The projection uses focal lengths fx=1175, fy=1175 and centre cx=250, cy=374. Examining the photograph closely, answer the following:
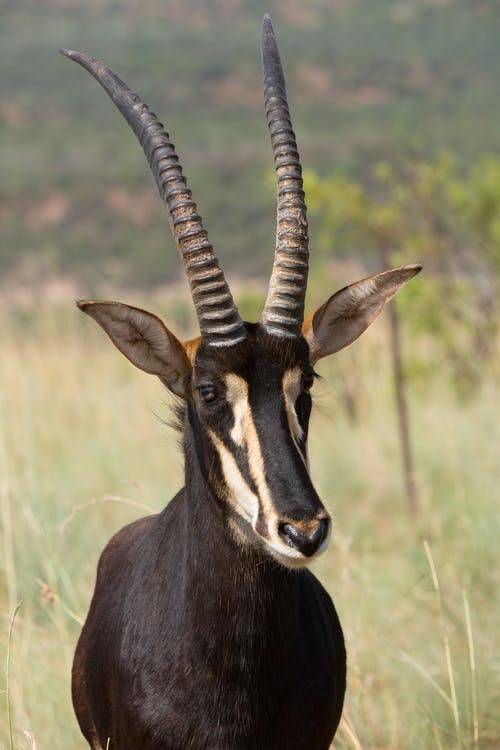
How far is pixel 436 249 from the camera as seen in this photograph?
10.7 metres

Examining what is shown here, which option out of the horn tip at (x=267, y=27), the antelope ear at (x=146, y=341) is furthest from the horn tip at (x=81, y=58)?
the antelope ear at (x=146, y=341)

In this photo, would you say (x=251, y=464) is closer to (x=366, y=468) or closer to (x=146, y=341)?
(x=146, y=341)

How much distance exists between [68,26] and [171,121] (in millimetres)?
23651

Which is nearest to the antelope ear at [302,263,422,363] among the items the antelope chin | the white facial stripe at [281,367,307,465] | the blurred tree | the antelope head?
the antelope head

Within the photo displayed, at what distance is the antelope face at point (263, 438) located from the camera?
2.97 meters

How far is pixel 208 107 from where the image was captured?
6869 centimetres

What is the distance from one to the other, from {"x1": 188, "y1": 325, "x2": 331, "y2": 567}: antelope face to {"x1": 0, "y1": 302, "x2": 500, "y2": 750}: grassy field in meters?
0.55

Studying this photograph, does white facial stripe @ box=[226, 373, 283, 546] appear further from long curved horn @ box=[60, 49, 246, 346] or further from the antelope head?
long curved horn @ box=[60, 49, 246, 346]

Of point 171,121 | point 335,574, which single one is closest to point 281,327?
point 335,574

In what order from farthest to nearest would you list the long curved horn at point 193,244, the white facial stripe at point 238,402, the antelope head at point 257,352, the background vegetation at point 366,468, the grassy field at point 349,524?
the background vegetation at point 366,468 → the grassy field at point 349,524 → the long curved horn at point 193,244 → the white facial stripe at point 238,402 → the antelope head at point 257,352

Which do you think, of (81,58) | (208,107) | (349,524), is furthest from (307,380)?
(208,107)

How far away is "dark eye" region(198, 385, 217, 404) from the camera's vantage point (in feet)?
10.8

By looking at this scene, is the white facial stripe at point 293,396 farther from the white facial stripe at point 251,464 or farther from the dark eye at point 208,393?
the dark eye at point 208,393

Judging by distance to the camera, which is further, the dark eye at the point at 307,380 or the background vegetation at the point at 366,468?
the background vegetation at the point at 366,468
